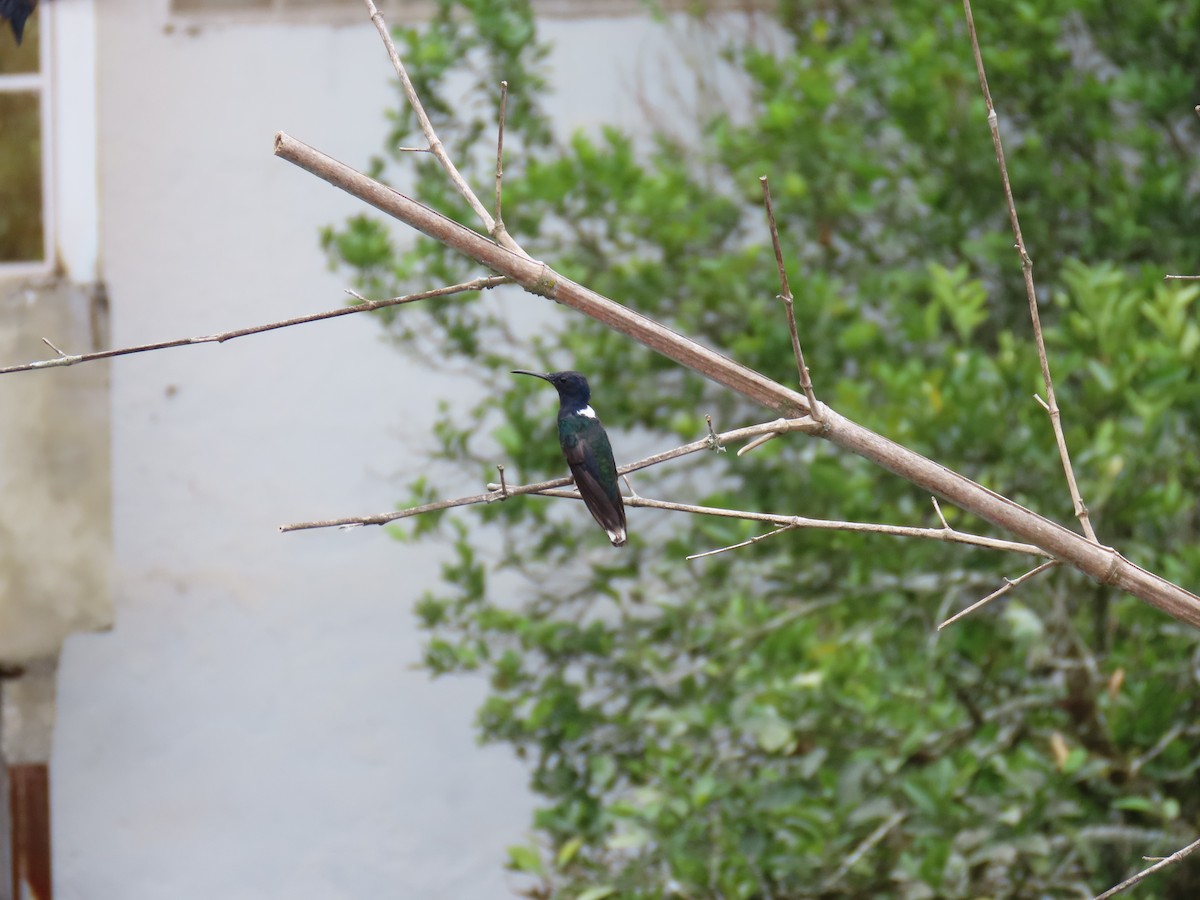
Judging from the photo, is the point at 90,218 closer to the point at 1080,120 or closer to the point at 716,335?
the point at 716,335

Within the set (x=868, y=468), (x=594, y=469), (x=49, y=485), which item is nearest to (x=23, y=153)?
(x=49, y=485)

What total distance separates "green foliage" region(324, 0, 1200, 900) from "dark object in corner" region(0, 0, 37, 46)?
187 centimetres

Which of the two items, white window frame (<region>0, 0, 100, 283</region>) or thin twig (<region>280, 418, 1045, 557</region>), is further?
white window frame (<region>0, 0, 100, 283</region>)

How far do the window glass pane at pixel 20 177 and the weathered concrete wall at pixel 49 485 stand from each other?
303 millimetres

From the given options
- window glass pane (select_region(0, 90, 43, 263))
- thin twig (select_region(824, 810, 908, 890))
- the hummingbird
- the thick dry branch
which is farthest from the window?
the thick dry branch

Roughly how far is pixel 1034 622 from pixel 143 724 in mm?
3146

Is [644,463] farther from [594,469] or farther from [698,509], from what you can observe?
[594,469]

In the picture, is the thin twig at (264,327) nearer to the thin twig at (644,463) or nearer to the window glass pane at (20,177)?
the thin twig at (644,463)

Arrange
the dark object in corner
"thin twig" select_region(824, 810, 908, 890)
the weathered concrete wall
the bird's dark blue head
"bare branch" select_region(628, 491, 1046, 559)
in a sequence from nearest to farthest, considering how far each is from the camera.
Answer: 1. "bare branch" select_region(628, 491, 1046, 559)
2. the dark object in corner
3. the bird's dark blue head
4. "thin twig" select_region(824, 810, 908, 890)
5. the weathered concrete wall

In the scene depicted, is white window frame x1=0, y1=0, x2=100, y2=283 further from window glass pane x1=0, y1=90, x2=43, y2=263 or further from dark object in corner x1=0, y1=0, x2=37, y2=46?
dark object in corner x1=0, y1=0, x2=37, y2=46

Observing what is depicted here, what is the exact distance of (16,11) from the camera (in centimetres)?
154

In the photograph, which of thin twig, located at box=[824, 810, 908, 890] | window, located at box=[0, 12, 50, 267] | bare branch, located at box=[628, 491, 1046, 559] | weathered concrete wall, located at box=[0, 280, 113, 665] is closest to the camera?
bare branch, located at box=[628, 491, 1046, 559]

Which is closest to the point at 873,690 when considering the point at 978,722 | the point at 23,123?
the point at 978,722

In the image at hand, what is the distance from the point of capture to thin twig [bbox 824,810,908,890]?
9.15 ft
